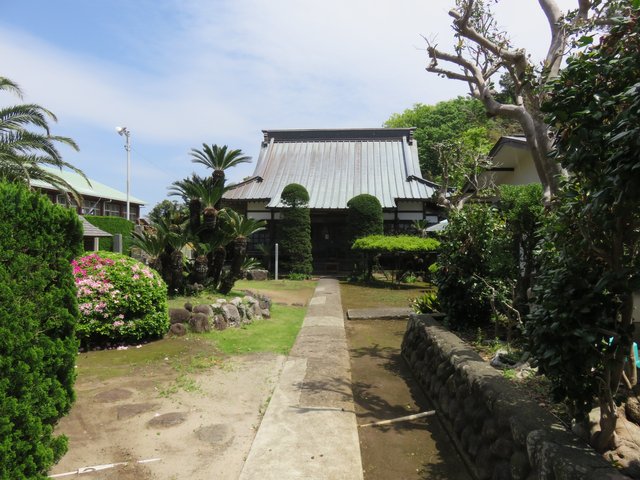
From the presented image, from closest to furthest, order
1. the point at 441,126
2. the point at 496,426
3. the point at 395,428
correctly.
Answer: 1. the point at 496,426
2. the point at 395,428
3. the point at 441,126

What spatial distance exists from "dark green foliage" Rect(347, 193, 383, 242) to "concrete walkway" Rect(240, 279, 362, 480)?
1223 centimetres

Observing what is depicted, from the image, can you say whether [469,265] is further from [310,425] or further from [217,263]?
[217,263]

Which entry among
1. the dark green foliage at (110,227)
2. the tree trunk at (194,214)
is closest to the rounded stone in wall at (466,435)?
the tree trunk at (194,214)

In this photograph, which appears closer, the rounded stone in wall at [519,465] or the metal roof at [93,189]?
the rounded stone in wall at [519,465]

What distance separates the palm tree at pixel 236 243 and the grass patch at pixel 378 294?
3.11m

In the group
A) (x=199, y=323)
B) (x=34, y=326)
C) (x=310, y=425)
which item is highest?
(x=34, y=326)

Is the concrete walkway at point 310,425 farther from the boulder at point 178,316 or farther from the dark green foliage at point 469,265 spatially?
the boulder at point 178,316

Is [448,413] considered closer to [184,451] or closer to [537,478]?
[537,478]

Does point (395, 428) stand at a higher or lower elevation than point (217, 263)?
lower

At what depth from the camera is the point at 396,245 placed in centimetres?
1664

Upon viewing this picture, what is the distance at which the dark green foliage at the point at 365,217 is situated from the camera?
62.9 feet

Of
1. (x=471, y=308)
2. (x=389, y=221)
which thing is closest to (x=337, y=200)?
(x=389, y=221)

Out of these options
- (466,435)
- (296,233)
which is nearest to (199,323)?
(466,435)

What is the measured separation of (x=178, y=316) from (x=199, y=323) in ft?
1.41
